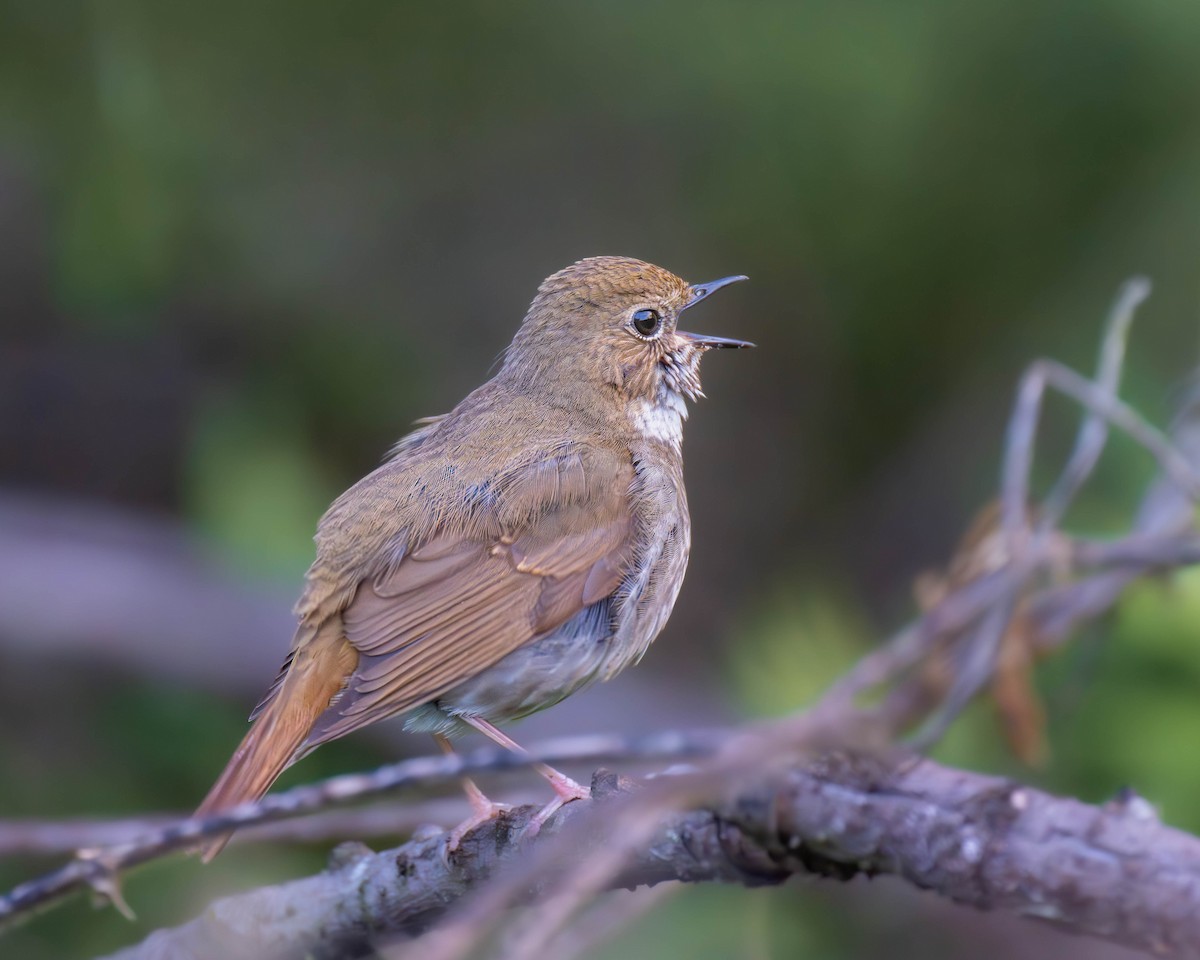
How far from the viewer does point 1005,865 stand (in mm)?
1936

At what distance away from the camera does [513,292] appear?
24.9 feet

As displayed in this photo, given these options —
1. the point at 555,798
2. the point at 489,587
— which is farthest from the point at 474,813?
the point at 489,587

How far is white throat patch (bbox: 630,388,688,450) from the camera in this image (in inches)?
170

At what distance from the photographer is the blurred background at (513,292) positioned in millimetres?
5859

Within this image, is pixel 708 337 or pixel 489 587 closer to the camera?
pixel 489 587

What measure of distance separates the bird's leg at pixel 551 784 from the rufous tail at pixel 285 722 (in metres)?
0.42

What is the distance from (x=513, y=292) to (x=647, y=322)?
10.7 ft

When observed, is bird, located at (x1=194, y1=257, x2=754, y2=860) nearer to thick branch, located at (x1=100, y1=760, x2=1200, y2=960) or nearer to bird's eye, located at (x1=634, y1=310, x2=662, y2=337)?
bird's eye, located at (x1=634, y1=310, x2=662, y2=337)

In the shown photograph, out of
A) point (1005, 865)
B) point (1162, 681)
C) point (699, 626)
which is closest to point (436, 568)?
point (1005, 865)

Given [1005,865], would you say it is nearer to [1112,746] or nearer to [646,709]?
[1112,746]

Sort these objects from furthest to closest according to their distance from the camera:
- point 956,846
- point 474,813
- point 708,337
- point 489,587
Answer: point 708,337
point 489,587
point 474,813
point 956,846

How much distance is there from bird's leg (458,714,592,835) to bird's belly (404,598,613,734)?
3cm

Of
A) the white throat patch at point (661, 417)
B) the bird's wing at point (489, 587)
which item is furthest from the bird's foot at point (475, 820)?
the white throat patch at point (661, 417)

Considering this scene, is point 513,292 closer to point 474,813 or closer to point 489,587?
point 489,587
